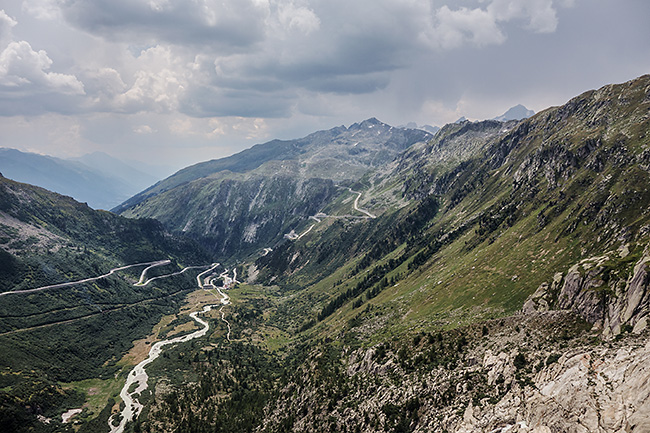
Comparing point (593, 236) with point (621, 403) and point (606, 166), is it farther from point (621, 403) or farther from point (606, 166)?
point (621, 403)

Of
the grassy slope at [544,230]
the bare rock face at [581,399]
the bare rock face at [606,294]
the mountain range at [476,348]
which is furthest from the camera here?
the grassy slope at [544,230]

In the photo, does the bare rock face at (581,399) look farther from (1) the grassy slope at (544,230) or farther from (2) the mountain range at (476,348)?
(1) the grassy slope at (544,230)

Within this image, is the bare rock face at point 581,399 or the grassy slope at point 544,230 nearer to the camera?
the bare rock face at point 581,399

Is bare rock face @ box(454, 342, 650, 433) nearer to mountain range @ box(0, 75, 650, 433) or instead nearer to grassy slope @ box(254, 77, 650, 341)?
mountain range @ box(0, 75, 650, 433)

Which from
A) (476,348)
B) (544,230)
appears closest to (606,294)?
(476,348)

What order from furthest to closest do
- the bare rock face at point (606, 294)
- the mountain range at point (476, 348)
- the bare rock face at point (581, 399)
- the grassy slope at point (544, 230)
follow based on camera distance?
the grassy slope at point (544, 230) < the bare rock face at point (606, 294) < the mountain range at point (476, 348) < the bare rock face at point (581, 399)

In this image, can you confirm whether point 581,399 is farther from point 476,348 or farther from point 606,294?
point 476,348

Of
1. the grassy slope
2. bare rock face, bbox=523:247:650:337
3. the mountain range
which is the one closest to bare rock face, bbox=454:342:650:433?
the mountain range

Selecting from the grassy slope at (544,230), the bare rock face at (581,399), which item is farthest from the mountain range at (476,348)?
the grassy slope at (544,230)

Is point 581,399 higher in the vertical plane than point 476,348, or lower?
higher

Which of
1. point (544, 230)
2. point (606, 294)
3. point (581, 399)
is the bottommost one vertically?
point (581, 399)
